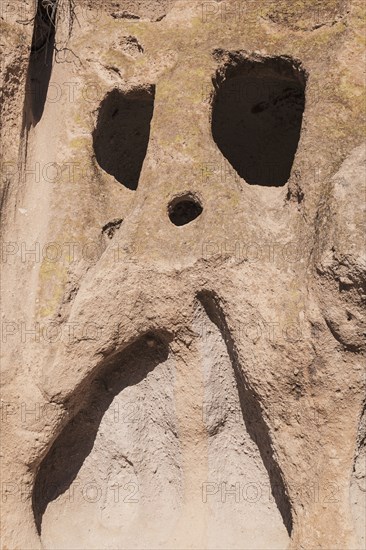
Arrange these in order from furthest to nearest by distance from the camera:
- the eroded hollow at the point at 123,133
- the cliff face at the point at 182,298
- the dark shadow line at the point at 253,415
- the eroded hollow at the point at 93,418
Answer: the eroded hollow at the point at 123,133 → the eroded hollow at the point at 93,418 → the dark shadow line at the point at 253,415 → the cliff face at the point at 182,298

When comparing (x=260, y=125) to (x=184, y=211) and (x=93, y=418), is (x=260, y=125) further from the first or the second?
(x=93, y=418)

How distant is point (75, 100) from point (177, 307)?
102cm

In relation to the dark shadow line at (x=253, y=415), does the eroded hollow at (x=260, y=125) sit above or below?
above

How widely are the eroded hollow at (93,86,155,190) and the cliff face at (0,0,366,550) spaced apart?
37 mm

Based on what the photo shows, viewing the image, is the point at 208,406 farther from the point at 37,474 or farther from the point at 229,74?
the point at 229,74

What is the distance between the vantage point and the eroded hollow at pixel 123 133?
10.3ft

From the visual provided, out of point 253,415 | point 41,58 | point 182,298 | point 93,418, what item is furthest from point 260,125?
point 93,418

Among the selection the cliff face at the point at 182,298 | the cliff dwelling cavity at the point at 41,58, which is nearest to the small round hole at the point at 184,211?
the cliff face at the point at 182,298

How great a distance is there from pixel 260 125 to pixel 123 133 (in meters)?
0.81

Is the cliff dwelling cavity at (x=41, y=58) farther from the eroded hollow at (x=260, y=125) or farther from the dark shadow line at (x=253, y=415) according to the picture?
the dark shadow line at (x=253, y=415)

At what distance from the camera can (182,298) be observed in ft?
8.91

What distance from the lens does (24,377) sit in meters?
2.75

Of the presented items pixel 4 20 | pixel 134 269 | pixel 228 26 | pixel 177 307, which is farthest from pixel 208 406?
pixel 4 20

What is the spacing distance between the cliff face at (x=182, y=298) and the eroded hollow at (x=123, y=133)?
0.04m
